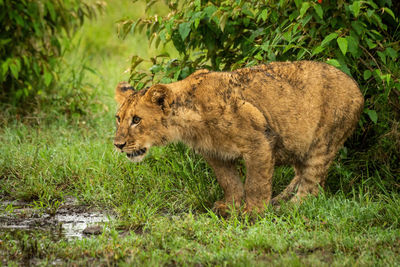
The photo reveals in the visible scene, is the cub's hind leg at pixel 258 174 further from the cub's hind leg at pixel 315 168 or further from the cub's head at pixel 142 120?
the cub's head at pixel 142 120

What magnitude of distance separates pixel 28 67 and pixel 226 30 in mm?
3240

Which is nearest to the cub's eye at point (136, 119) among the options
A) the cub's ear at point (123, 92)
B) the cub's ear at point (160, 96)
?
the cub's ear at point (160, 96)

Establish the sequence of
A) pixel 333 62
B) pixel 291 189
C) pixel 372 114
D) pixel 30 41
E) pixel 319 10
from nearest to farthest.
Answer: pixel 319 10
pixel 333 62
pixel 372 114
pixel 291 189
pixel 30 41

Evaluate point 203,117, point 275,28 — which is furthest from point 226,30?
point 203,117

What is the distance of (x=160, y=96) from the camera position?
531cm

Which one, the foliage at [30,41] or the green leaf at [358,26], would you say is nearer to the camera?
the green leaf at [358,26]

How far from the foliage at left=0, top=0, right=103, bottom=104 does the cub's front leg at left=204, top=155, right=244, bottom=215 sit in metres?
3.36

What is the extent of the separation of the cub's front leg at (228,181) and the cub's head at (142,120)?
601 mm

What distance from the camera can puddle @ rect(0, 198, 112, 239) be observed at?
17.3 ft

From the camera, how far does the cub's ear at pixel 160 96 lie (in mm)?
5289

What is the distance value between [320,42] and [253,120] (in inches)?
50.2

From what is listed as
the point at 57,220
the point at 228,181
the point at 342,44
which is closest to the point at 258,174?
the point at 228,181

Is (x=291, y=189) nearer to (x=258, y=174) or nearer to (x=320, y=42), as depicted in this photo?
(x=258, y=174)

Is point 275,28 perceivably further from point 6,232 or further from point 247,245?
point 6,232
